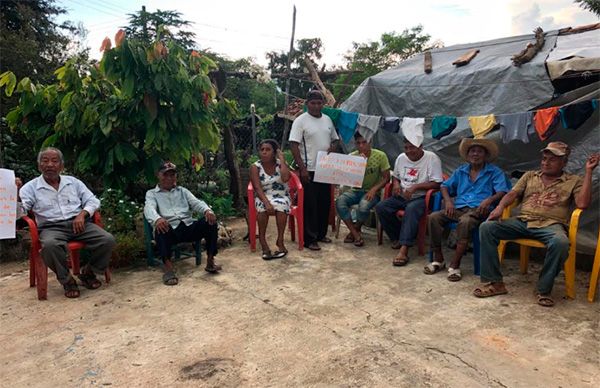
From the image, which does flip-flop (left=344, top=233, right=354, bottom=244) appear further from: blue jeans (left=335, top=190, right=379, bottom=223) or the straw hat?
the straw hat

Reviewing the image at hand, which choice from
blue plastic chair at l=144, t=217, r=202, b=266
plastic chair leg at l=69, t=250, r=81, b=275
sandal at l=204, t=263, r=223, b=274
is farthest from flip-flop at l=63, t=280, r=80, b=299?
sandal at l=204, t=263, r=223, b=274

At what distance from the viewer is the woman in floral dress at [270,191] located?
4.54 metres

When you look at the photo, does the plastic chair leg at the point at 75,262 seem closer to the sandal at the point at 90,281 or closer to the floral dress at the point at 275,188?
the sandal at the point at 90,281

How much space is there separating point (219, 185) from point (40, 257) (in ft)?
11.5

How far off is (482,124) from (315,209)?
6.33 ft

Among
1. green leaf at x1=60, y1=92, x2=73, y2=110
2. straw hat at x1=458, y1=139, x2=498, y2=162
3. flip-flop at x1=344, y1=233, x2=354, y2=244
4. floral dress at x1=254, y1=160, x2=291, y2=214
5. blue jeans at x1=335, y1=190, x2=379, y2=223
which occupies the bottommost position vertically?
flip-flop at x1=344, y1=233, x2=354, y2=244

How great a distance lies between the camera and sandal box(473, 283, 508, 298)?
11.0 ft

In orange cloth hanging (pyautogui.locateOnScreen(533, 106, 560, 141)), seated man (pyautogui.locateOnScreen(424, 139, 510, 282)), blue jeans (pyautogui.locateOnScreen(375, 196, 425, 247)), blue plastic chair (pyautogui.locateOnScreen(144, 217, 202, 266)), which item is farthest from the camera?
blue jeans (pyautogui.locateOnScreen(375, 196, 425, 247))

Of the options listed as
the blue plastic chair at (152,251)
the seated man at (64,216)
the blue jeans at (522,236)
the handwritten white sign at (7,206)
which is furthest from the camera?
the blue plastic chair at (152,251)

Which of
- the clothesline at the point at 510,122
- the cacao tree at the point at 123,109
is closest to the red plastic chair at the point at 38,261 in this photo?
the cacao tree at the point at 123,109


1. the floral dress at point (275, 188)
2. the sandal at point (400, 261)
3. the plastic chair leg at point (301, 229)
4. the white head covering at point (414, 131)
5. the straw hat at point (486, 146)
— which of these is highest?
the white head covering at point (414, 131)

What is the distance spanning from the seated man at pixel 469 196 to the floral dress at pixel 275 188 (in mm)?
1530

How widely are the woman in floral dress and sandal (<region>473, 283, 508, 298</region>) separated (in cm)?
194

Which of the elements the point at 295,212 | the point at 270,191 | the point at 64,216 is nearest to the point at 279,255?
the point at 295,212
